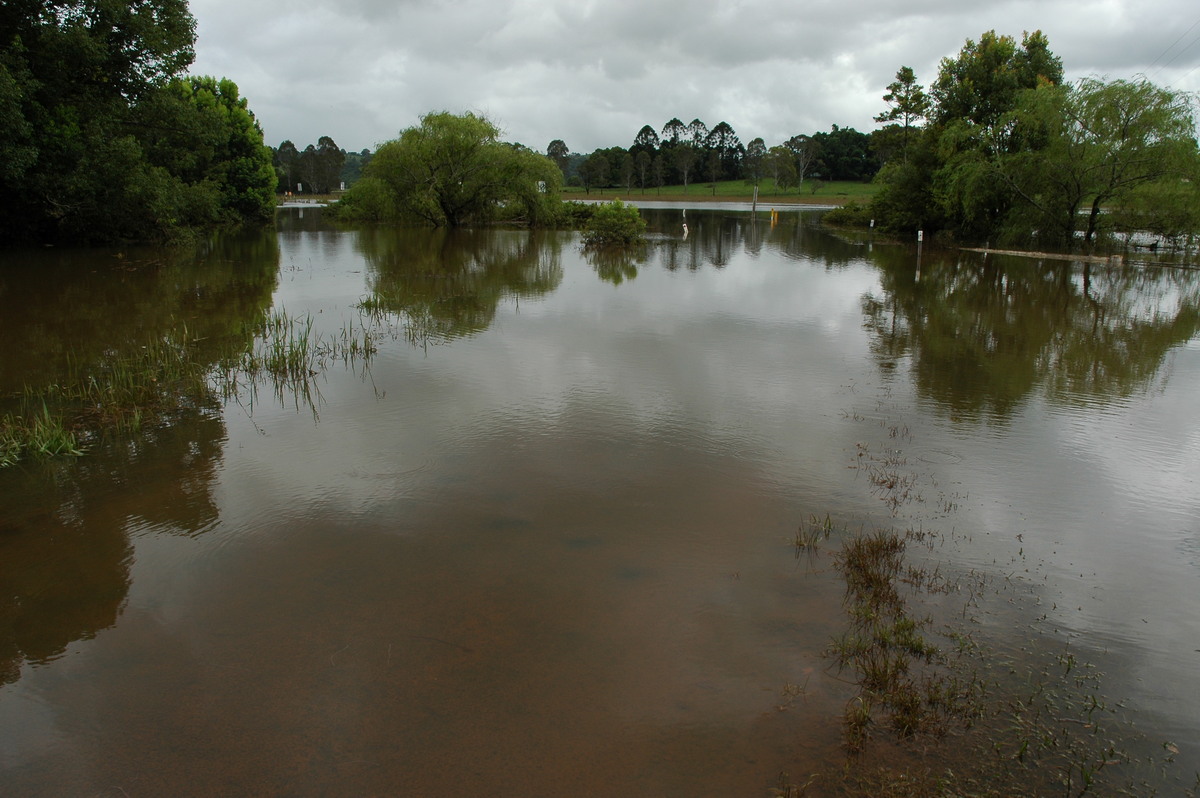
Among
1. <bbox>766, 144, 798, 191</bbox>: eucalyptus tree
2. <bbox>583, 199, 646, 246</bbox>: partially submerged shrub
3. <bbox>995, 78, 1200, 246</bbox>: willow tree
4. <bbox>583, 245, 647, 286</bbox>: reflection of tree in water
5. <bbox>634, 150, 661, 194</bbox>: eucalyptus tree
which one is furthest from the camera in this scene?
<bbox>634, 150, 661, 194</bbox>: eucalyptus tree

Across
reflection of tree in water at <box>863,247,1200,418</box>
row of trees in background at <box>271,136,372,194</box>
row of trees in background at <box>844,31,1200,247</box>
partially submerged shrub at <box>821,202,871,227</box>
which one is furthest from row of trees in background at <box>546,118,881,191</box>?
reflection of tree in water at <box>863,247,1200,418</box>

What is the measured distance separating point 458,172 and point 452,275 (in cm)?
1854

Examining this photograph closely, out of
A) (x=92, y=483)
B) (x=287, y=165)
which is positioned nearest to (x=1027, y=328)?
(x=92, y=483)

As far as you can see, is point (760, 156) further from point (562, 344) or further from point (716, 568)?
point (716, 568)

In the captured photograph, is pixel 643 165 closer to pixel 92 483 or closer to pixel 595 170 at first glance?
pixel 595 170

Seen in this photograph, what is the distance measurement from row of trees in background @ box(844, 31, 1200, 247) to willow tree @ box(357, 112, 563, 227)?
680 inches

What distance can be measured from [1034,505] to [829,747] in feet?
11.9

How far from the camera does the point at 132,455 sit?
6.94 metres

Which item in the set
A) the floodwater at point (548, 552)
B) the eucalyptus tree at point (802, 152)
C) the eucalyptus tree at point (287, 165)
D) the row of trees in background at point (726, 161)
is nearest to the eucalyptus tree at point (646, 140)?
the row of trees in background at point (726, 161)

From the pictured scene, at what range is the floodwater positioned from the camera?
3.60 m

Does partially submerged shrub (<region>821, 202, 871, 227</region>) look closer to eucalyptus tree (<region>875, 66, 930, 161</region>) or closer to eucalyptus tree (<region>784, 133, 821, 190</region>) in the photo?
eucalyptus tree (<region>875, 66, 930, 161</region>)

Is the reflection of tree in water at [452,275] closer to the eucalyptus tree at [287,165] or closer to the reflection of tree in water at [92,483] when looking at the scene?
the reflection of tree in water at [92,483]

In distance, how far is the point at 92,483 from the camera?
20.8ft

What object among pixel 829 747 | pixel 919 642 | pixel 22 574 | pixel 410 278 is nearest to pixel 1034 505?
pixel 919 642
